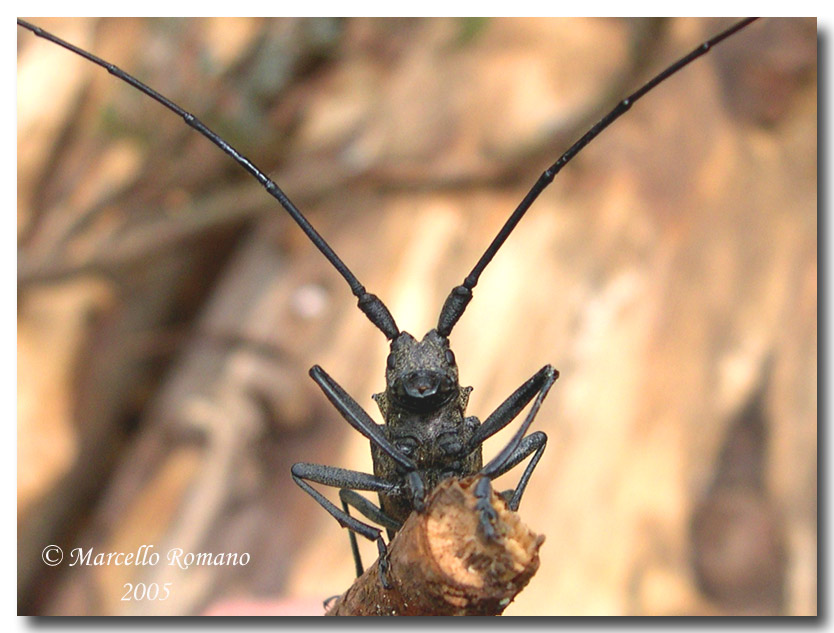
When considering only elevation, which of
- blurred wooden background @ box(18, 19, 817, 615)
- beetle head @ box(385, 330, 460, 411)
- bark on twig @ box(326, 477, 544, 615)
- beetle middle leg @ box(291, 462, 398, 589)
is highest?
blurred wooden background @ box(18, 19, 817, 615)

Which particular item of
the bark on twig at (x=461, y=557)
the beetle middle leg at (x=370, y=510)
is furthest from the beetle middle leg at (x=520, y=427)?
the beetle middle leg at (x=370, y=510)

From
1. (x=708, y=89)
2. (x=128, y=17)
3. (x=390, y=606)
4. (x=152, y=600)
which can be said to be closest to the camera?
(x=390, y=606)

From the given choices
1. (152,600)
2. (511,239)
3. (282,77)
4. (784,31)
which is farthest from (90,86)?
(784,31)

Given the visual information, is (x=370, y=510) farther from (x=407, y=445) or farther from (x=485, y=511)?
(x=485, y=511)

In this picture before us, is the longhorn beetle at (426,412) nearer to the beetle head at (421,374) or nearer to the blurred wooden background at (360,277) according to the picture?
the beetle head at (421,374)

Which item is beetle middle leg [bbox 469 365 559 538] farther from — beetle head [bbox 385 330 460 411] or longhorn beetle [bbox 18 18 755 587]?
beetle head [bbox 385 330 460 411]

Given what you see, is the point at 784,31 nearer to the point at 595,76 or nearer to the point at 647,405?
the point at 595,76

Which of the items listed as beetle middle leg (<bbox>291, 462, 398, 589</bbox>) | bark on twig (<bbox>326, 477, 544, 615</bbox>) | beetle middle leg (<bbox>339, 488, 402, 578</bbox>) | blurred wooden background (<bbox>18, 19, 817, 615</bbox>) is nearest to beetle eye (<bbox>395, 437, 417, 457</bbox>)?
beetle middle leg (<bbox>291, 462, 398, 589</bbox>)
